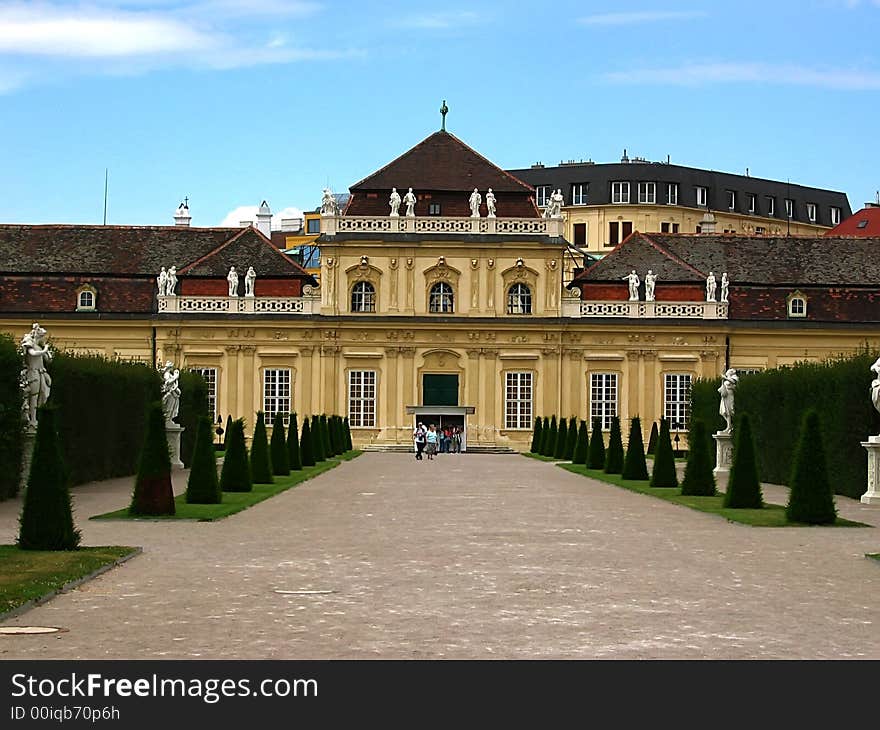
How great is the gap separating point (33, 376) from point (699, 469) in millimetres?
11667

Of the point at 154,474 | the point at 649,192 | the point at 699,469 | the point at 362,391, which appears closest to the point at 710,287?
the point at 362,391

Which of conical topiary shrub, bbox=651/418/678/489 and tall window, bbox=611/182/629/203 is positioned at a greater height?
tall window, bbox=611/182/629/203

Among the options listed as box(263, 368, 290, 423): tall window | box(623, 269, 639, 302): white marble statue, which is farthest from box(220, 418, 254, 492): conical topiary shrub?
box(623, 269, 639, 302): white marble statue

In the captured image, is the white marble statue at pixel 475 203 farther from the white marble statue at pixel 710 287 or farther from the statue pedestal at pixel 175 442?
the statue pedestal at pixel 175 442

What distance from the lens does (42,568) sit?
1472cm

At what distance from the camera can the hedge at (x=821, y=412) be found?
1182 inches

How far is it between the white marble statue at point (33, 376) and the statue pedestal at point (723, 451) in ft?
57.0

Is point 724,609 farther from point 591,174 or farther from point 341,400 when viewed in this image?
point 591,174

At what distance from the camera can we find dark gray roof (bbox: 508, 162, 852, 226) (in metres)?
104

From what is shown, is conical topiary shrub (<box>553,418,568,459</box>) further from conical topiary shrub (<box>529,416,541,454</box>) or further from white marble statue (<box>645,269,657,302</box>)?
white marble statue (<box>645,269,657,302</box>)

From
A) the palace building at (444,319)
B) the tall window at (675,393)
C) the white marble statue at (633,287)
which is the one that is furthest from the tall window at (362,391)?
the tall window at (675,393)

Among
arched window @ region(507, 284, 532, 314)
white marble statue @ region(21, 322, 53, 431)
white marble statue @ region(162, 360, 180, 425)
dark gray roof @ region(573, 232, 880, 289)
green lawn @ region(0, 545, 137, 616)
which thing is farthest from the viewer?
dark gray roof @ region(573, 232, 880, 289)

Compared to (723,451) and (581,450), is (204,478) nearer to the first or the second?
(723,451)

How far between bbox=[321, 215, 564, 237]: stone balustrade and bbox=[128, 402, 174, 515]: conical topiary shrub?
4333 cm
